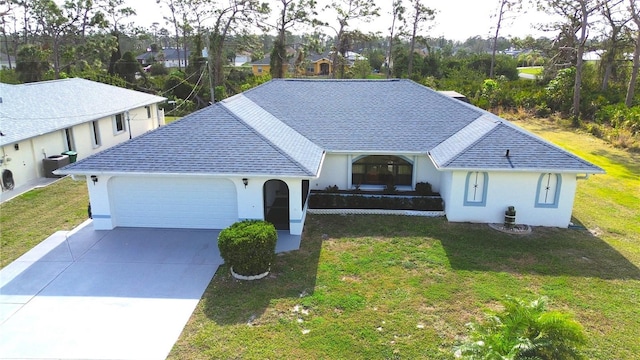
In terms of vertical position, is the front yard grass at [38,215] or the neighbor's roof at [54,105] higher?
the neighbor's roof at [54,105]

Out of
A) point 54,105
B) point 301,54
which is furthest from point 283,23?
point 54,105

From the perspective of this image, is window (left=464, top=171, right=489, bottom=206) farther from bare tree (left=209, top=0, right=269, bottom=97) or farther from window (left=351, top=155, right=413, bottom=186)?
bare tree (left=209, top=0, right=269, bottom=97)

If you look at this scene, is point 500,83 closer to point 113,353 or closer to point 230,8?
point 230,8

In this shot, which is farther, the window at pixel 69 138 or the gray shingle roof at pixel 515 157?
the window at pixel 69 138

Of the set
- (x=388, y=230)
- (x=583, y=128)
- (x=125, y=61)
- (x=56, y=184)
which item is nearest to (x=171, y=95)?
(x=125, y=61)

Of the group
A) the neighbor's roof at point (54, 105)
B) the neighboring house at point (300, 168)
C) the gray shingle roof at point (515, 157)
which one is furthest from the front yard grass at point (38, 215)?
the gray shingle roof at point (515, 157)

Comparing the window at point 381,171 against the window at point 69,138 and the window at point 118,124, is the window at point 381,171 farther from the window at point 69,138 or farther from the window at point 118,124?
the window at point 118,124

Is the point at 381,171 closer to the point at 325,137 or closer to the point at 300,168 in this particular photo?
the point at 325,137
